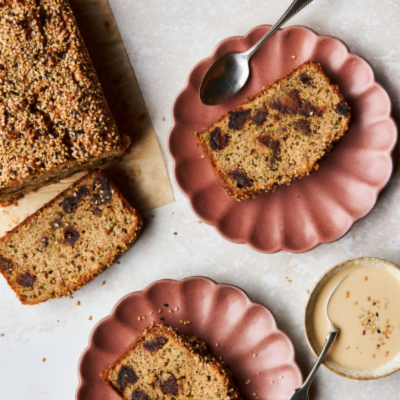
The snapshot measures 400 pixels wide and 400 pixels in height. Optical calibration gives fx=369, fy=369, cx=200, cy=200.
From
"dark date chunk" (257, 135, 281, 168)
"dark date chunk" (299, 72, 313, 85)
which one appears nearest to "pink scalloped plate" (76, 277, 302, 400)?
"dark date chunk" (257, 135, 281, 168)

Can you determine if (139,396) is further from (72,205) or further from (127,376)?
(72,205)

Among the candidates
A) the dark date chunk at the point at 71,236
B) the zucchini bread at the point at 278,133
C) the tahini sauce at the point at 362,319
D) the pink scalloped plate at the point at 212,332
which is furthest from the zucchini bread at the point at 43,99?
the tahini sauce at the point at 362,319

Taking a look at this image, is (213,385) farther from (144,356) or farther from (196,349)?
(144,356)

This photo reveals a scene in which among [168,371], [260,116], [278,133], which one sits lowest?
[168,371]

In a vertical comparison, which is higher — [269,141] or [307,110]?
[307,110]

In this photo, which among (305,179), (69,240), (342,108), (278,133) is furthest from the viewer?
(69,240)

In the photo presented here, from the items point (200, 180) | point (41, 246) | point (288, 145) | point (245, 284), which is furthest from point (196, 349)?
point (288, 145)

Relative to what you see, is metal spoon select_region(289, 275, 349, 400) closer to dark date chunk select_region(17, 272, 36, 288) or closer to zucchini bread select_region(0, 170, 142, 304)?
zucchini bread select_region(0, 170, 142, 304)

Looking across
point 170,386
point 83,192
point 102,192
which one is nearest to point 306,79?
point 102,192
